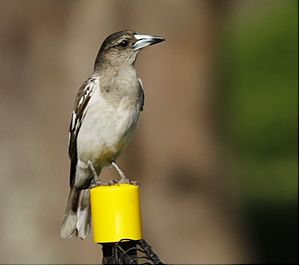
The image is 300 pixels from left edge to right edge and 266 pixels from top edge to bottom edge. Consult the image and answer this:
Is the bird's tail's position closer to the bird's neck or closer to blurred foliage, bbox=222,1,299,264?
the bird's neck

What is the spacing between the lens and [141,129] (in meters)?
10.4

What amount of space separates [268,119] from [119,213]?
49.6 feet

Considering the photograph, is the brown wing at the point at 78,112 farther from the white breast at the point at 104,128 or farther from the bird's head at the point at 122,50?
the bird's head at the point at 122,50

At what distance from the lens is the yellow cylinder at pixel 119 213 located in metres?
5.23

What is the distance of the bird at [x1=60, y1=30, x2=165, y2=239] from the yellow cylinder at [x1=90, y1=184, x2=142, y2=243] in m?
1.22

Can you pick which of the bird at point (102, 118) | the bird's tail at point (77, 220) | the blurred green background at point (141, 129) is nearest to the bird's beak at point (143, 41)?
the bird at point (102, 118)

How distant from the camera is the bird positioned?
662cm

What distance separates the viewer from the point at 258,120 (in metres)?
20.3

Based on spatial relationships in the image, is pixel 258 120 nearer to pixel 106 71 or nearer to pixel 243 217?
pixel 243 217

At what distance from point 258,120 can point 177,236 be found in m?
10.0

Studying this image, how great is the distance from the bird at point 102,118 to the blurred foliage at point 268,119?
8.14 meters

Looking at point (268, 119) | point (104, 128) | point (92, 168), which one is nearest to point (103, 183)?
point (104, 128)

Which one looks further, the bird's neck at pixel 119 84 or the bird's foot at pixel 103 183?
the bird's neck at pixel 119 84

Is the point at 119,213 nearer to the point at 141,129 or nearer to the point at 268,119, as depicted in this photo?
the point at 141,129
